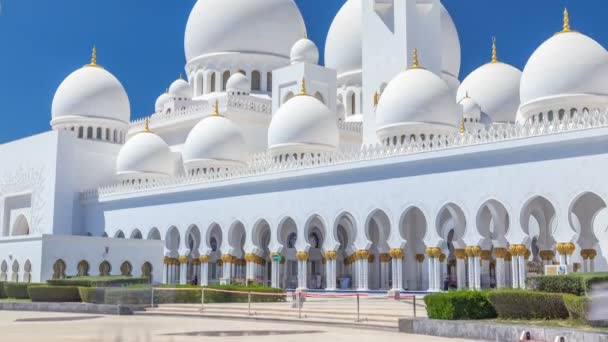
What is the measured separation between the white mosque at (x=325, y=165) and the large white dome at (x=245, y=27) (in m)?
0.09

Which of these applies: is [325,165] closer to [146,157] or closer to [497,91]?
[146,157]

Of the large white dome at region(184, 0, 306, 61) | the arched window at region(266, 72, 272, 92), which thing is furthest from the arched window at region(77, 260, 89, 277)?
the large white dome at region(184, 0, 306, 61)

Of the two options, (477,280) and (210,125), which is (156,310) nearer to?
(477,280)

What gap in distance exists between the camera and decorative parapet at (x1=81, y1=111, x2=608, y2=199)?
2017 cm

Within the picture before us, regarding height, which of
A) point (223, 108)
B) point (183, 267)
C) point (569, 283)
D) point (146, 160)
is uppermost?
point (223, 108)

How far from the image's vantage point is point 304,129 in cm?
2802

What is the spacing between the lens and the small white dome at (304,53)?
3316 cm

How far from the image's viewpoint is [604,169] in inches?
761

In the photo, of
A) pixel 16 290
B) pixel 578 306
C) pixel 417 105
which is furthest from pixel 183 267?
pixel 578 306

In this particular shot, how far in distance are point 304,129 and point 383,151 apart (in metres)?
4.75

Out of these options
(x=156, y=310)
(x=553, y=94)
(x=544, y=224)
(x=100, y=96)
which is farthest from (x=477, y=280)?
(x=100, y=96)

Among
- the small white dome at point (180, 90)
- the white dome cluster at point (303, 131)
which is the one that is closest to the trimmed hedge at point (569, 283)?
the white dome cluster at point (303, 131)

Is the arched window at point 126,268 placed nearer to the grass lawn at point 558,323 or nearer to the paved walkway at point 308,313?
the paved walkway at point 308,313

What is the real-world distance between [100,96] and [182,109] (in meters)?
4.27
